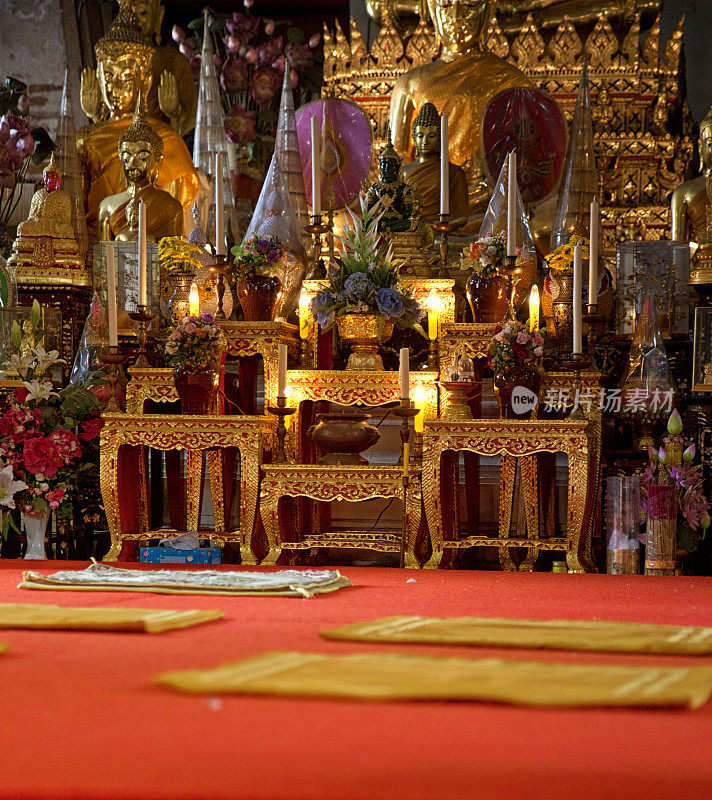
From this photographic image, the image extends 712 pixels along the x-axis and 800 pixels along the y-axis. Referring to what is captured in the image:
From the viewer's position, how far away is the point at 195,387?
3551mm

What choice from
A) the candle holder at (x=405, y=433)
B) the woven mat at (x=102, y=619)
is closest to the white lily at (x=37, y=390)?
the candle holder at (x=405, y=433)

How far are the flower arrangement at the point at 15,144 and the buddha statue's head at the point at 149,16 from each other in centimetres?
81

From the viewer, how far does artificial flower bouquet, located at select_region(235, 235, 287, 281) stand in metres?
3.81

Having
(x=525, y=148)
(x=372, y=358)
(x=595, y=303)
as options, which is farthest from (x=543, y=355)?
(x=525, y=148)

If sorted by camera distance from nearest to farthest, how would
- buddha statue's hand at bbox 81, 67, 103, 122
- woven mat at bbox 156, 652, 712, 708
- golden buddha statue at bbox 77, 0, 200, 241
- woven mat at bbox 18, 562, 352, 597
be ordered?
woven mat at bbox 156, 652, 712, 708
woven mat at bbox 18, 562, 352, 597
golden buddha statue at bbox 77, 0, 200, 241
buddha statue's hand at bbox 81, 67, 103, 122

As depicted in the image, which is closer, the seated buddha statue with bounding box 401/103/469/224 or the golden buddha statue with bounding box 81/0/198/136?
the seated buddha statue with bounding box 401/103/469/224

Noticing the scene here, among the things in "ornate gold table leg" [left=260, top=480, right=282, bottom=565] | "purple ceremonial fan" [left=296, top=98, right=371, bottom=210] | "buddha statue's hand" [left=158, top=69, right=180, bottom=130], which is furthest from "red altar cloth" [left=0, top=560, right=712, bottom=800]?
"buddha statue's hand" [left=158, top=69, right=180, bottom=130]

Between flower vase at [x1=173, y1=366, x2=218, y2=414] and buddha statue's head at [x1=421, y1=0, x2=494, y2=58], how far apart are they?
317 cm

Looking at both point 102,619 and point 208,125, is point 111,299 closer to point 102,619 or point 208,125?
point 102,619

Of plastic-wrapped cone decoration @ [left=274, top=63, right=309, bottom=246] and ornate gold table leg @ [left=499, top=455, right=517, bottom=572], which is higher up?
plastic-wrapped cone decoration @ [left=274, top=63, right=309, bottom=246]

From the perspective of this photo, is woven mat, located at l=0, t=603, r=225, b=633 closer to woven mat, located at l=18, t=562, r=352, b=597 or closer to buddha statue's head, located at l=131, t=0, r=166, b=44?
woven mat, located at l=18, t=562, r=352, b=597

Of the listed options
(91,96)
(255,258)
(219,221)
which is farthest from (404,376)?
(91,96)

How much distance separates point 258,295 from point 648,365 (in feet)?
4.43

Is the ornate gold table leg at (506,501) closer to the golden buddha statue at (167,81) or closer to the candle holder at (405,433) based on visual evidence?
the candle holder at (405,433)
